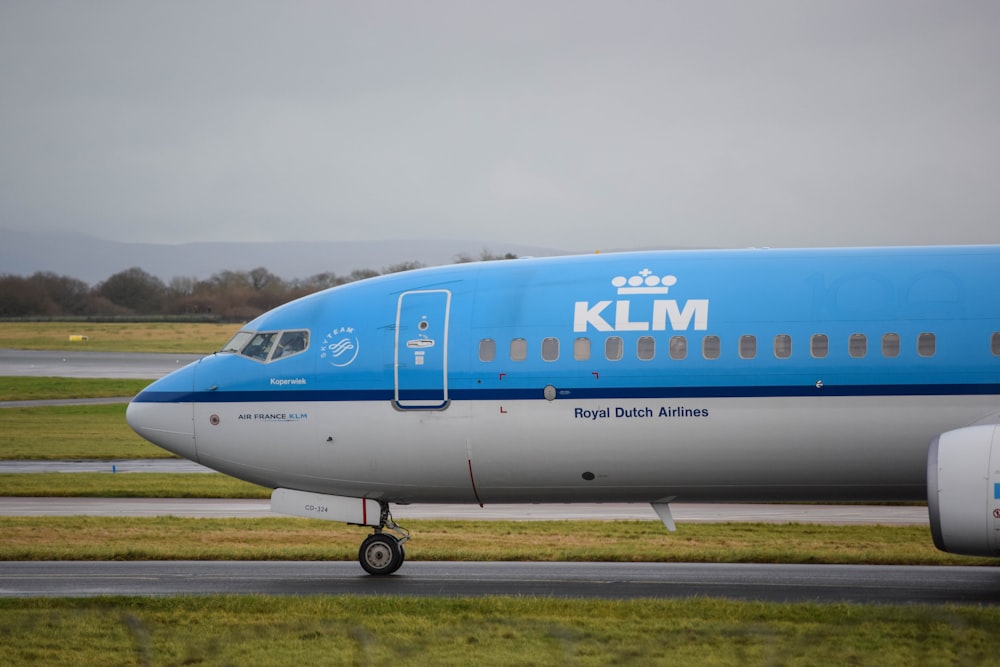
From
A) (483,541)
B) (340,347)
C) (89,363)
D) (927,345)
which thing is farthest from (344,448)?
(89,363)

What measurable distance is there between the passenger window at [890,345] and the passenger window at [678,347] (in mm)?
2910

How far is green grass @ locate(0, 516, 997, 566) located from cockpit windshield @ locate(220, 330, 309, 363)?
4.70m

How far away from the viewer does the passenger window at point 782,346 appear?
18.1 m

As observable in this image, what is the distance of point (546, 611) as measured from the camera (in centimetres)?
1670

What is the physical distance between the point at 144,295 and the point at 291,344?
148720 mm

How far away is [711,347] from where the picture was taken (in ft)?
59.9

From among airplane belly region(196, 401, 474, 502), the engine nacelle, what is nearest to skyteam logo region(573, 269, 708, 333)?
airplane belly region(196, 401, 474, 502)

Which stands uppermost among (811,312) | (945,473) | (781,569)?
(811,312)

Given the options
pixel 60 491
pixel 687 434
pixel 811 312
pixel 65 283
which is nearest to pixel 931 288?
pixel 811 312

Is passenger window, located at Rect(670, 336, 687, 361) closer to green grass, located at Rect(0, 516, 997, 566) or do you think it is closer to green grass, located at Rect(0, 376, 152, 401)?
green grass, located at Rect(0, 516, 997, 566)

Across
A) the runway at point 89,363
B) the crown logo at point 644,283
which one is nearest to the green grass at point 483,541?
the crown logo at point 644,283

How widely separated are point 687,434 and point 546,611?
3508 mm

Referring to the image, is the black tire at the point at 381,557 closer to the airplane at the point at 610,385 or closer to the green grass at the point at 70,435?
the airplane at the point at 610,385

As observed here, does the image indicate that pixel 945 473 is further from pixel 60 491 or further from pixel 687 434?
pixel 60 491
